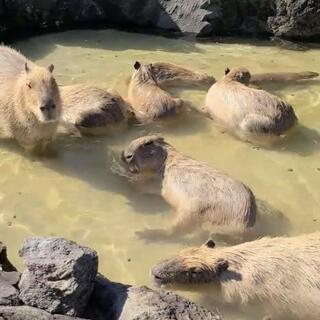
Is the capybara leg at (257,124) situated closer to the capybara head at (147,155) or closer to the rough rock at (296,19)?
the capybara head at (147,155)

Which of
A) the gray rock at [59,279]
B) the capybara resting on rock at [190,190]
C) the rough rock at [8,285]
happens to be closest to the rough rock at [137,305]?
the gray rock at [59,279]

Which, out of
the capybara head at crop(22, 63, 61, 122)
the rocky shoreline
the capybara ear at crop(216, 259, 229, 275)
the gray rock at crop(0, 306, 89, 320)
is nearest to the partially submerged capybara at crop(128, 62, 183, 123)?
the capybara head at crop(22, 63, 61, 122)

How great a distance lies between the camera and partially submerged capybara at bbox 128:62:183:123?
649cm

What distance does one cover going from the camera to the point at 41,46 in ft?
26.8

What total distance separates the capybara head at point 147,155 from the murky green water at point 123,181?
20cm

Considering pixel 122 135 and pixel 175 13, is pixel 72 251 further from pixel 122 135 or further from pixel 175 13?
pixel 175 13

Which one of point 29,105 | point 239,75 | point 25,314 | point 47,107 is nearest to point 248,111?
point 239,75

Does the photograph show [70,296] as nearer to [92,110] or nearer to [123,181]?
[123,181]

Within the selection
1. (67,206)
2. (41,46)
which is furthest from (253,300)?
(41,46)

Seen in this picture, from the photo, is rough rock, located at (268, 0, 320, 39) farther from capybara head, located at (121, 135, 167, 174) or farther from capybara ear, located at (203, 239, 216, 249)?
capybara ear, located at (203, 239, 216, 249)

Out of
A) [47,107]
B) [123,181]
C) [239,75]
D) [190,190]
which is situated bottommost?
[123,181]

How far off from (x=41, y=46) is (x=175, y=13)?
160 cm

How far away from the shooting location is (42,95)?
575 centimetres

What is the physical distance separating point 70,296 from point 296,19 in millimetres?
5572
